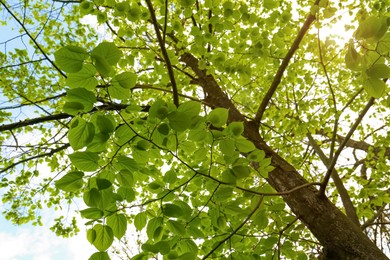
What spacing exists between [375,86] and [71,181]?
1177mm

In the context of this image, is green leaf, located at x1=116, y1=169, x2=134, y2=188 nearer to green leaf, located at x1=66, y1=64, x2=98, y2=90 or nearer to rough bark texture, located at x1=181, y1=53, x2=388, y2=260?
green leaf, located at x1=66, y1=64, x2=98, y2=90

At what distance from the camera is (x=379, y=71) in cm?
98

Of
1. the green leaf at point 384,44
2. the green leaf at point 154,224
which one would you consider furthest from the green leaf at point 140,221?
the green leaf at point 384,44

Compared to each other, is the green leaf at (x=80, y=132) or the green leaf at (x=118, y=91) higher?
the green leaf at (x=118, y=91)

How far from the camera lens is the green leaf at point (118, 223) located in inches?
52.4

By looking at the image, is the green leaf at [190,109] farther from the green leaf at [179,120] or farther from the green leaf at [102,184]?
the green leaf at [102,184]

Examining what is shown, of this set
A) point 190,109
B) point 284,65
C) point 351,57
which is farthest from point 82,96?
point 284,65

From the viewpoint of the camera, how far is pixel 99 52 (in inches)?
38.1

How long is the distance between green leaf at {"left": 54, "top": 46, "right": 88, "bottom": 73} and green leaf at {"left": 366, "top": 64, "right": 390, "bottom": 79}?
938 millimetres

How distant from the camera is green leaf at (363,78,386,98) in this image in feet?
3.34

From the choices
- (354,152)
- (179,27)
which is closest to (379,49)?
(179,27)

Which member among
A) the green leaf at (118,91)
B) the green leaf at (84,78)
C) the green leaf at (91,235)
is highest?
the green leaf at (118,91)

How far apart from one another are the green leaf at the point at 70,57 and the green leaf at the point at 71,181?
1.40 feet

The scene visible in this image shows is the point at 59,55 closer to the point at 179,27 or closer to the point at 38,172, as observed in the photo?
the point at 179,27
